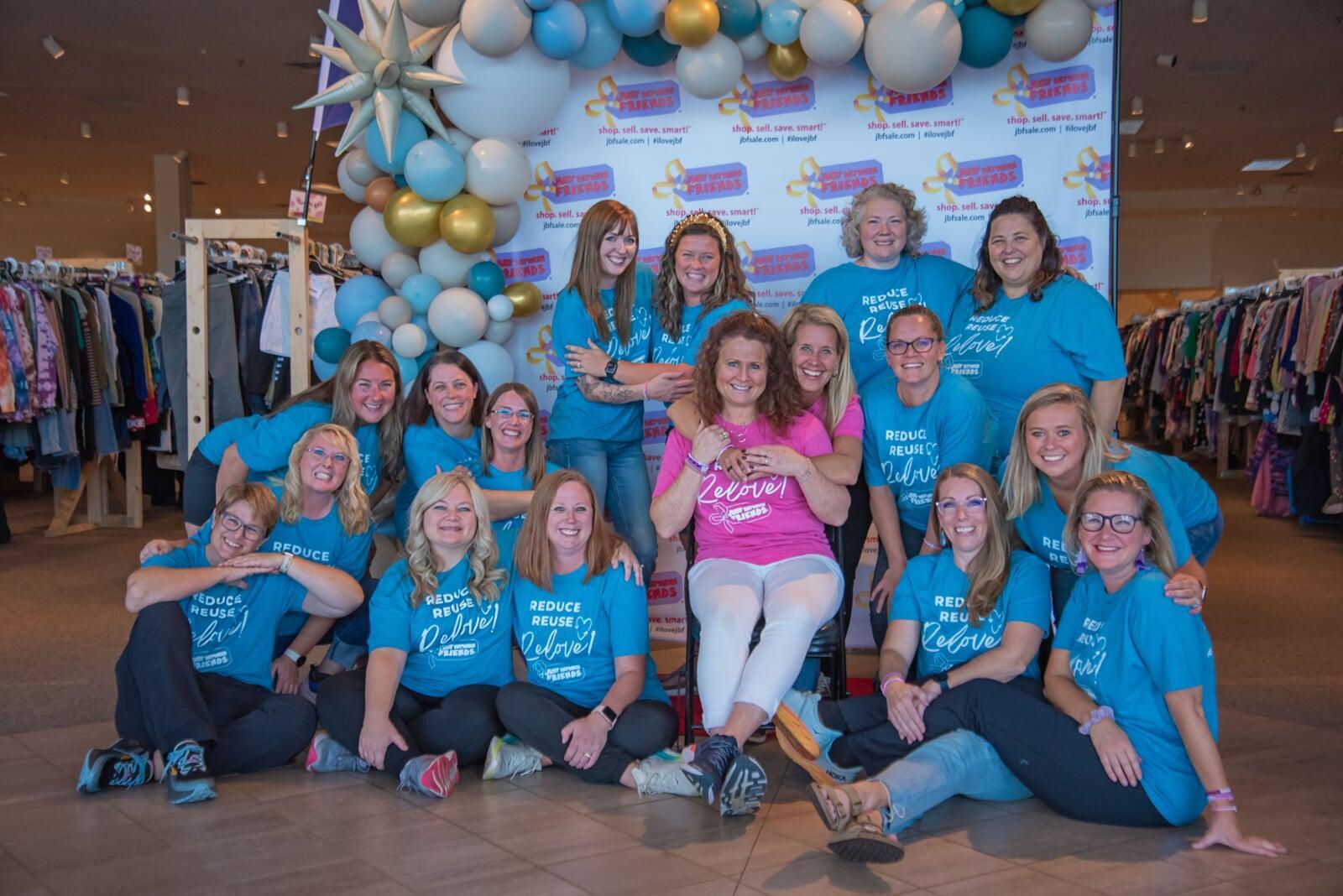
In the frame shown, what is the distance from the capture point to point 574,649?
3076mm

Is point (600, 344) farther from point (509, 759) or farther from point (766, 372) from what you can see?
point (509, 759)

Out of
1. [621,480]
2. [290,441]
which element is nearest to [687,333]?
[621,480]

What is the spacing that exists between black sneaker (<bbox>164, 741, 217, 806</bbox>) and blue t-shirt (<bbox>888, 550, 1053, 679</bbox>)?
67.8 inches

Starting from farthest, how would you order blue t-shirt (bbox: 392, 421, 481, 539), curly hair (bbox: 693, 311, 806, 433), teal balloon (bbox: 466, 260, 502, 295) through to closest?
teal balloon (bbox: 466, 260, 502, 295)
blue t-shirt (bbox: 392, 421, 481, 539)
curly hair (bbox: 693, 311, 806, 433)

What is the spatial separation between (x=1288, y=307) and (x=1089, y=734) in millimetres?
6254

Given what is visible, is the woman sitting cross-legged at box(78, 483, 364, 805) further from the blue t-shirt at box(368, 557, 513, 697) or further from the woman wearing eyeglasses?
the woman wearing eyeglasses

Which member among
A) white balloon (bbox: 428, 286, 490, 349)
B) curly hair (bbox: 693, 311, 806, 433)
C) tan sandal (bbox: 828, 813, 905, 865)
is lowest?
tan sandal (bbox: 828, 813, 905, 865)

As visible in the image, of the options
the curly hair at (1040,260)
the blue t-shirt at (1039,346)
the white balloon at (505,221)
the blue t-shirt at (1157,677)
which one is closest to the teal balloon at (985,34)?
the curly hair at (1040,260)

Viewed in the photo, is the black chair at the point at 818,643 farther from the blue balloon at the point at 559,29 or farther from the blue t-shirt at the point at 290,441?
the blue balloon at the point at 559,29

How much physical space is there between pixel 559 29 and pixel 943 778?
2.69 m

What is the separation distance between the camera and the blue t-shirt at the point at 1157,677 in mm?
2484

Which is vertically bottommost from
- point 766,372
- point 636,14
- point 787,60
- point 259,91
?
point 766,372

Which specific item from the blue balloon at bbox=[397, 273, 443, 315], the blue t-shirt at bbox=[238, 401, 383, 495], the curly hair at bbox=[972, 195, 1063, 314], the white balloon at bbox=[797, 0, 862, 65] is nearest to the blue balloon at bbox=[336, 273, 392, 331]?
the blue balloon at bbox=[397, 273, 443, 315]

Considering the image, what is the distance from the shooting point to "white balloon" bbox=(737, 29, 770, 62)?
4117 millimetres
